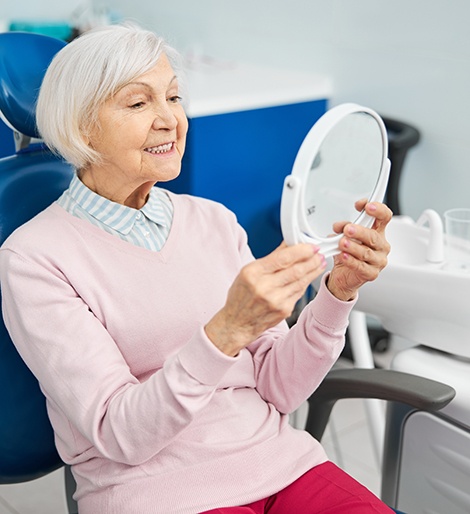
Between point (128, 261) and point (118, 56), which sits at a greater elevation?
point (118, 56)

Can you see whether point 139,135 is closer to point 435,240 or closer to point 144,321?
point 144,321

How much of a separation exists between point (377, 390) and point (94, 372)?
0.48m

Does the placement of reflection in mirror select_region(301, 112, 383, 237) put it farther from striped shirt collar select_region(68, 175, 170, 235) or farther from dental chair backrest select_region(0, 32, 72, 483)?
dental chair backrest select_region(0, 32, 72, 483)

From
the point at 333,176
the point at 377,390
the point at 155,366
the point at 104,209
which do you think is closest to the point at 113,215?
the point at 104,209

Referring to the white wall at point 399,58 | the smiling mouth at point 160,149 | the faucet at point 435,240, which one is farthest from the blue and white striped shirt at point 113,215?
the white wall at point 399,58

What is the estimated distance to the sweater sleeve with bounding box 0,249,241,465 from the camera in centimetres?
110

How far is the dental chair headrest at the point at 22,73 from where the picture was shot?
1371 mm

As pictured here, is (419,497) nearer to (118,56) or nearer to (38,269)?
(38,269)

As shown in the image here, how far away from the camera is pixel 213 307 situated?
53.4 inches

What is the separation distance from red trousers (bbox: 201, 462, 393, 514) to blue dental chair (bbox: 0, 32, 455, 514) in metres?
0.15

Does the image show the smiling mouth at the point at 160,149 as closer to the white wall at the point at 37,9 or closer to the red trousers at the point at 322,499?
the red trousers at the point at 322,499

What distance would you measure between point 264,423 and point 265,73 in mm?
1652

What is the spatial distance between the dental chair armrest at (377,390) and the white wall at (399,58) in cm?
102

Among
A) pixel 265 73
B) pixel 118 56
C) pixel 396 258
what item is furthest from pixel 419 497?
pixel 265 73
